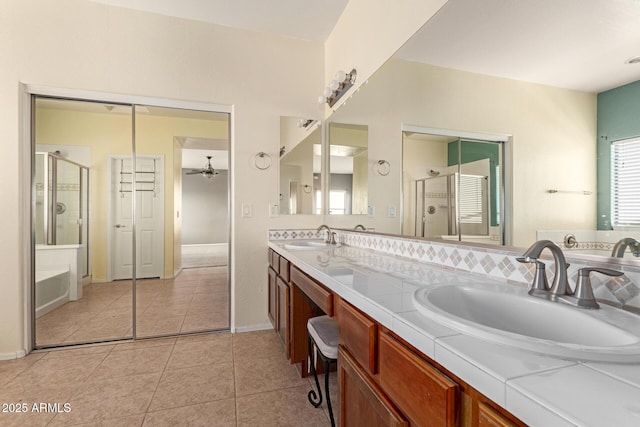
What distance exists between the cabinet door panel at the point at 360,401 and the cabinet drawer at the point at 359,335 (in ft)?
0.12

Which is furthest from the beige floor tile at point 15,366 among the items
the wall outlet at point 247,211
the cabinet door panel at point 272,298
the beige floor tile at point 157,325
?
the wall outlet at point 247,211

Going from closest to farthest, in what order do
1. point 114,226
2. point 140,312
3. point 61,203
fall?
point 61,203, point 140,312, point 114,226

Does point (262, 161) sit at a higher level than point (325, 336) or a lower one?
higher

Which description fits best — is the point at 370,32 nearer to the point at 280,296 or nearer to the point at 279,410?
the point at 280,296

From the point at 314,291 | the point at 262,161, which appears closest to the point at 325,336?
the point at 314,291

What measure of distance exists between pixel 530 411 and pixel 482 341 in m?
0.18

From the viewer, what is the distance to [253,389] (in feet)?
5.66

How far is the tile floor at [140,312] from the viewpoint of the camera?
2475mm

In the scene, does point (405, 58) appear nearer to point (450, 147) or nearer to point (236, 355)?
point (450, 147)

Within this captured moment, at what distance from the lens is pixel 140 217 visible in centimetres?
381

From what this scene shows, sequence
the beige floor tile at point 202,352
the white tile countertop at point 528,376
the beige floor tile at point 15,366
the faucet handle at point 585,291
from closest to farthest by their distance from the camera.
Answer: the white tile countertop at point 528,376 < the faucet handle at point 585,291 < the beige floor tile at point 15,366 < the beige floor tile at point 202,352

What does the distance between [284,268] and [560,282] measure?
1.51 m

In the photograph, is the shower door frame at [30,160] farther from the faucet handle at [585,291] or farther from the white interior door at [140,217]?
the faucet handle at [585,291]

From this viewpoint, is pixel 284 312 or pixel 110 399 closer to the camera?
pixel 110 399
